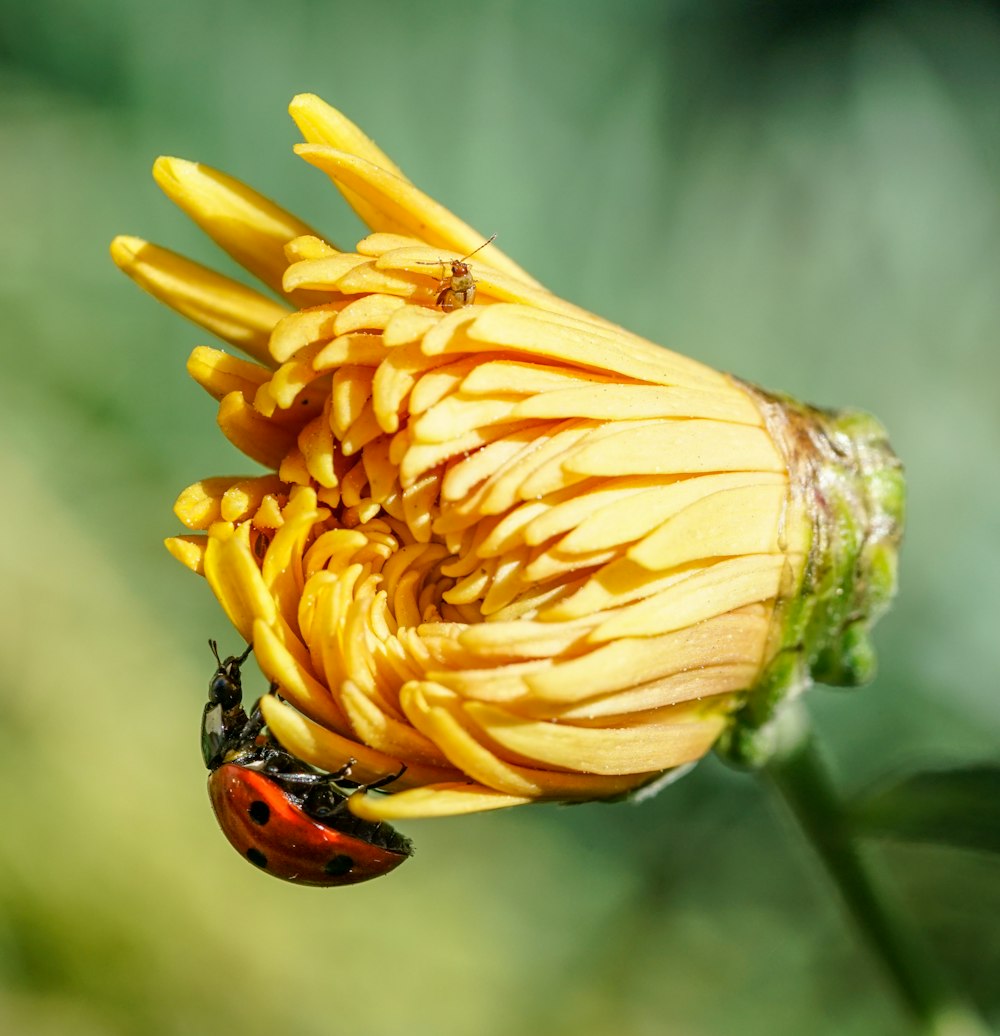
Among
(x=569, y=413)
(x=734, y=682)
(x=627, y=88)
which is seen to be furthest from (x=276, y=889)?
(x=627, y=88)

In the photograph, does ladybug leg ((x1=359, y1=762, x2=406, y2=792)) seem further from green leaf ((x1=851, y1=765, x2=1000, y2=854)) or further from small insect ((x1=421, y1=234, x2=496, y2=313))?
green leaf ((x1=851, y1=765, x2=1000, y2=854))

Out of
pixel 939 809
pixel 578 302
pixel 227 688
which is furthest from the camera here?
pixel 578 302

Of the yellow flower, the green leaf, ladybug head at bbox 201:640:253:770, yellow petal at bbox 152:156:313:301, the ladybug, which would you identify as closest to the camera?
the yellow flower

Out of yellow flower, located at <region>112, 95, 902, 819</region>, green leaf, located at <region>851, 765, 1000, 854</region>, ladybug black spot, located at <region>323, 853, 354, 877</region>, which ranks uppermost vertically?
yellow flower, located at <region>112, 95, 902, 819</region>

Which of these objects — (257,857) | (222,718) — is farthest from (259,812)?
(222,718)

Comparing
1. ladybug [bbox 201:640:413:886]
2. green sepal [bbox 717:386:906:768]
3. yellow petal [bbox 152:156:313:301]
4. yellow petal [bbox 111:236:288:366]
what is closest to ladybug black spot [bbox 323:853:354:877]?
ladybug [bbox 201:640:413:886]

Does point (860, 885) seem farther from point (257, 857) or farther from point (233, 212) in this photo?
point (233, 212)

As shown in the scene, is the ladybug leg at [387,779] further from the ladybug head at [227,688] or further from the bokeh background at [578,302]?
the bokeh background at [578,302]
